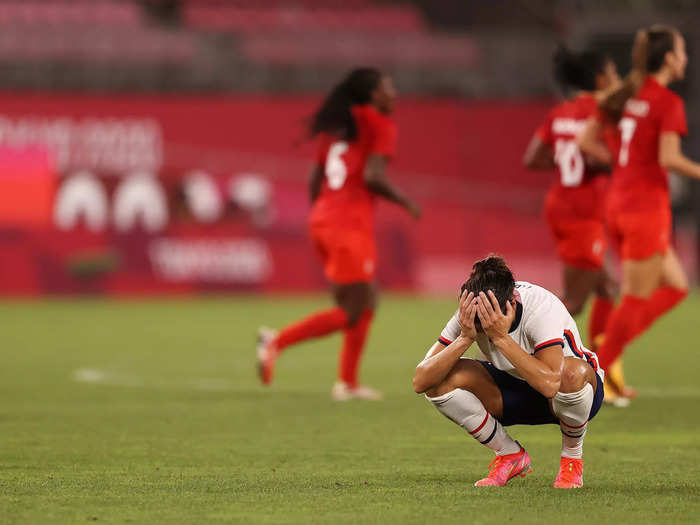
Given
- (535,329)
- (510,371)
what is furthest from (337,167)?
(535,329)

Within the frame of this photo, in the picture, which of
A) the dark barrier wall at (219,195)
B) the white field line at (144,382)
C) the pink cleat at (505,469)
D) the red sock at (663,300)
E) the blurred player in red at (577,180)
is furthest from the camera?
the dark barrier wall at (219,195)

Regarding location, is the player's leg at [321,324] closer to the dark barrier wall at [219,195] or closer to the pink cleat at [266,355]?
the pink cleat at [266,355]

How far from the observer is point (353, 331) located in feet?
30.0

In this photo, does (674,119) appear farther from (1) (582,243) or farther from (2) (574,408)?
(2) (574,408)

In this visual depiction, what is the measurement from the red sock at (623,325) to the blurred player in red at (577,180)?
0.90 metres

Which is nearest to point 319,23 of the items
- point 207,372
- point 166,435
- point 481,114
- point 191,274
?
point 481,114

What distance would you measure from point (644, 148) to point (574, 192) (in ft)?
3.29

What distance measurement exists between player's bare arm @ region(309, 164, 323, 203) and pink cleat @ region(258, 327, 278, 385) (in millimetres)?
1013

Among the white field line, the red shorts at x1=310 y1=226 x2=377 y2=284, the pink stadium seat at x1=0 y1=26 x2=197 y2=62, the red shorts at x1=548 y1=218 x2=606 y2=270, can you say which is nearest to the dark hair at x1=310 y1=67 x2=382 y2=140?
the red shorts at x1=310 y1=226 x2=377 y2=284

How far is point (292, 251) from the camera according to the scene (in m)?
21.6

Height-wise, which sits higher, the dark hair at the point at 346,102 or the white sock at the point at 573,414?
the dark hair at the point at 346,102

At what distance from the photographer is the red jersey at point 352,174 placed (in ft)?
30.1

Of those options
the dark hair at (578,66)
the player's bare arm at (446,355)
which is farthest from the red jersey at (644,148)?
the player's bare arm at (446,355)

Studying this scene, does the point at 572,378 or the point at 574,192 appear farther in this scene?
the point at 574,192
